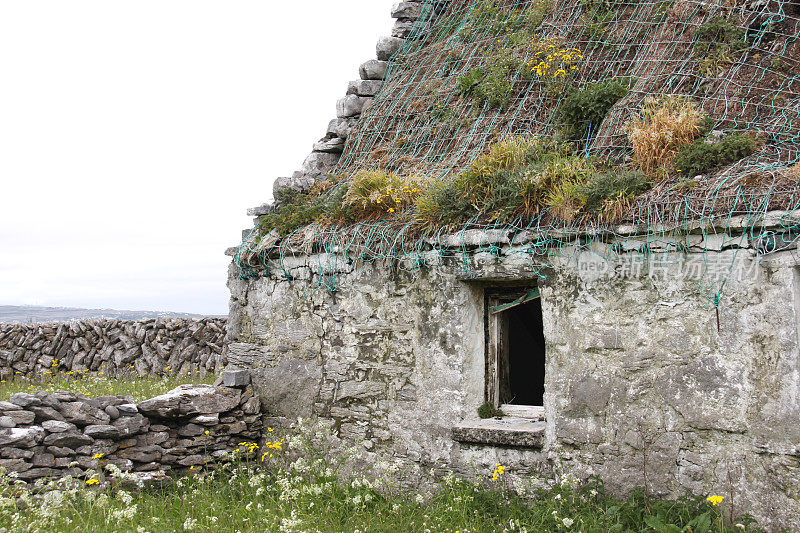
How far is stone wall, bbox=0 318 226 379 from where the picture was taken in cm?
1306

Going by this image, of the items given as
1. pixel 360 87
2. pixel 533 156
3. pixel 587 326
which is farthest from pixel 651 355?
pixel 360 87

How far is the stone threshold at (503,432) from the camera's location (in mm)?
5340

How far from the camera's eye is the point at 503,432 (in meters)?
5.43

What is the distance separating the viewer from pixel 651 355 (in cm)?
492

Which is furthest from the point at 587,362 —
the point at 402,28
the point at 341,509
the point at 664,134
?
the point at 402,28

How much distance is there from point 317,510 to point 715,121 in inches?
202

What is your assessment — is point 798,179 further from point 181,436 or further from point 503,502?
point 181,436

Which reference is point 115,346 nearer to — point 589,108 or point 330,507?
point 330,507

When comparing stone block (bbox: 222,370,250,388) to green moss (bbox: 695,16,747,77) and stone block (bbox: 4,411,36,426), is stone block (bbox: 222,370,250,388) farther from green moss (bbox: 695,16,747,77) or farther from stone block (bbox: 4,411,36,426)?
green moss (bbox: 695,16,747,77)

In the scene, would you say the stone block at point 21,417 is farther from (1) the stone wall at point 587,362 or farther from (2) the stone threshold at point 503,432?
(2) the stone threshold at point 503,432

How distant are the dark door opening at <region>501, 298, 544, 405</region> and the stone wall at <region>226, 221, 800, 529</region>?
2.36 meters

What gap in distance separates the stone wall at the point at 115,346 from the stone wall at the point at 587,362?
6583 millimetres

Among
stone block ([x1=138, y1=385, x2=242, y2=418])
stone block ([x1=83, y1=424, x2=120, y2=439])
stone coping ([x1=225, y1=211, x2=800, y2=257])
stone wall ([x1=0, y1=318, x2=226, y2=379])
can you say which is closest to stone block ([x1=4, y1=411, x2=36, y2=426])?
stone block ([x1=83, y1=424, x2=120, y2=439])

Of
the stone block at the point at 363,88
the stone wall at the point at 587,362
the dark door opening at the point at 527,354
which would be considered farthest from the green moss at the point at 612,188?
the stone block at the point at 363,88
